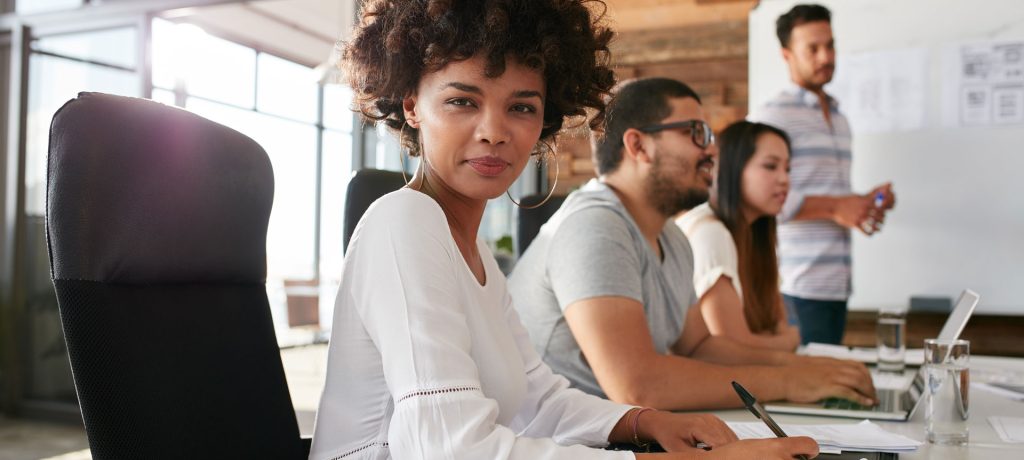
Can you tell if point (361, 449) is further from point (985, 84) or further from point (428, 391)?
point (985, 84)

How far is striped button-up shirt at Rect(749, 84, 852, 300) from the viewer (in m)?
3.31

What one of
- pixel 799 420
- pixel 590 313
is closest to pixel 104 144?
pixel 590 313

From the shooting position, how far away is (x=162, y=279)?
0.91 m

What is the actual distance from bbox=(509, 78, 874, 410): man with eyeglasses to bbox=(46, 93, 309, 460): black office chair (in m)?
0.57

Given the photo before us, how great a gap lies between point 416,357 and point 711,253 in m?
1.47

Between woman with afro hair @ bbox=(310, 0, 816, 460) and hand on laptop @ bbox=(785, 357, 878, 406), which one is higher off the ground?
woman with afro hair @ bbox=(310, 0, 816, 460)

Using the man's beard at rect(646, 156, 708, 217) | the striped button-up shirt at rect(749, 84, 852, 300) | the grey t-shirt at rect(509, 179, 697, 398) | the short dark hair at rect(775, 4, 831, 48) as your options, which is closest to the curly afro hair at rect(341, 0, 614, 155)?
the grey t-shirt at rect(509, 179, 697, 398)

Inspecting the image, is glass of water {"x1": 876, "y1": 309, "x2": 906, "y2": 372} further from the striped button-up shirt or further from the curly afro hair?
the striped button-up shirt

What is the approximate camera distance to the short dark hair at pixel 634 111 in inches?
69.9

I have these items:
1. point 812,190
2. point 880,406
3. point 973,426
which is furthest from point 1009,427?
point 812,190

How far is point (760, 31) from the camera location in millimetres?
3951

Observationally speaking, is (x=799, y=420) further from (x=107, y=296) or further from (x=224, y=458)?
(x=107, y=296)

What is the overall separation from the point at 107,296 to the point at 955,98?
3.57m

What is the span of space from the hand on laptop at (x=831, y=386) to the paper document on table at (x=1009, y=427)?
173mm
